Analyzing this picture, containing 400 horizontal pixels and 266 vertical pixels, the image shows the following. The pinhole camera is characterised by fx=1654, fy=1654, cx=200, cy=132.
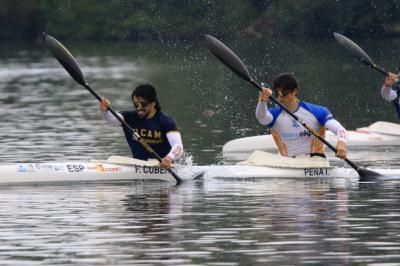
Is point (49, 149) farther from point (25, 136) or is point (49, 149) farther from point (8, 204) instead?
point (8, 204)

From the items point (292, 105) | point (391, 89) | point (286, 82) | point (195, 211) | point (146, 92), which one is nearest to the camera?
point (195, 211)

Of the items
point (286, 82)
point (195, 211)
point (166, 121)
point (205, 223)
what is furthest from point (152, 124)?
point (205, 223)

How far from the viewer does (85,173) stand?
2458 cm

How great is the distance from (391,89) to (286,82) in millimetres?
4838

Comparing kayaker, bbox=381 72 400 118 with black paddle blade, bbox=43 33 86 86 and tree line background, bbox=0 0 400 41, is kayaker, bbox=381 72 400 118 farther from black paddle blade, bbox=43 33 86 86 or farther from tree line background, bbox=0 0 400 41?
tree line background, bbox=0 0 400 41

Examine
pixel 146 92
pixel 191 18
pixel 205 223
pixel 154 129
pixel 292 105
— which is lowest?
pixel 205 223

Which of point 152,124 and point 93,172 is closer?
point 152,124

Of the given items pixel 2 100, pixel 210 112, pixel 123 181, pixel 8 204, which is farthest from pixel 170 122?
pixel 2 100

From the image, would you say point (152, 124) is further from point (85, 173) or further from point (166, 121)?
point (85, 173)

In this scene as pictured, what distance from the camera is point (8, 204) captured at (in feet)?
72.4

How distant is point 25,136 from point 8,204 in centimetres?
1322

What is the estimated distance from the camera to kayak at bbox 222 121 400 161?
30.7 meters

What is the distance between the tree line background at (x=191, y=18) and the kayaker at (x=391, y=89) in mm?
62355

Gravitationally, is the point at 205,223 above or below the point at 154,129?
below
